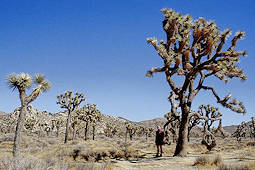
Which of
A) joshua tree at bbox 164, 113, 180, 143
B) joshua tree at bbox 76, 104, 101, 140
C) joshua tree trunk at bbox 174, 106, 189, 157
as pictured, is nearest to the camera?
joshua tree trunk at bbox 174, 106, 189, 157

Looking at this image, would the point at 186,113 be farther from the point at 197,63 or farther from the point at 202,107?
the point at 202,107

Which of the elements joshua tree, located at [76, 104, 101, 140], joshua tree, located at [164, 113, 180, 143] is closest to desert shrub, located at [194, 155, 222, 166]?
joshua tree, located at [164, 113, 180, 143]

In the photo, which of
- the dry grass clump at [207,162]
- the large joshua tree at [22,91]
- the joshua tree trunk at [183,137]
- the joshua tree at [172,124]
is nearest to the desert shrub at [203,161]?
the dry grass clump at [207,162]

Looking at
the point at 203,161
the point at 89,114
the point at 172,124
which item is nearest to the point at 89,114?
the point at 89,114

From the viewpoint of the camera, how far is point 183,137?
11023 mm

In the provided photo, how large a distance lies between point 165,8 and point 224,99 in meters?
5.84

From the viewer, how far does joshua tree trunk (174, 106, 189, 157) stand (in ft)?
35.8

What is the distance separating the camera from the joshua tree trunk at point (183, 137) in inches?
429

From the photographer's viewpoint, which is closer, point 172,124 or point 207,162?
point 207,162

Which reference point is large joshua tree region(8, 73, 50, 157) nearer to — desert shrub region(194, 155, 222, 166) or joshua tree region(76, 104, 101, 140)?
desert shrub region(194, 155, 222, 166)

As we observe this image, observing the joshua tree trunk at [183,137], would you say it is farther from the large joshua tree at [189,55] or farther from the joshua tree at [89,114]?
the joshua tree at [89,114]

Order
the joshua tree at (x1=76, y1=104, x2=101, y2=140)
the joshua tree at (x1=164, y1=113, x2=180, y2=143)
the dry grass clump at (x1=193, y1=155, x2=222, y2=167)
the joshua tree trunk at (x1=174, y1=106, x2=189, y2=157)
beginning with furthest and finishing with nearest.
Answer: the joshua tree at (x1=76, y1=104, x2=101, y2=140), the joshua tree at (x1=164, y1=113, x2=180, y2=143), the joshua tree trunk at (x1=174, y1=106, x2=189, y2=157), the dry grass clump at (x1=193, y1=155, x2=222, y2=167)

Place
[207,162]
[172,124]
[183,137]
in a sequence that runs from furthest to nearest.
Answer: [172,124], [183,137], [207,162]

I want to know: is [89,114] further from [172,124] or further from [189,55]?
[189,55]
